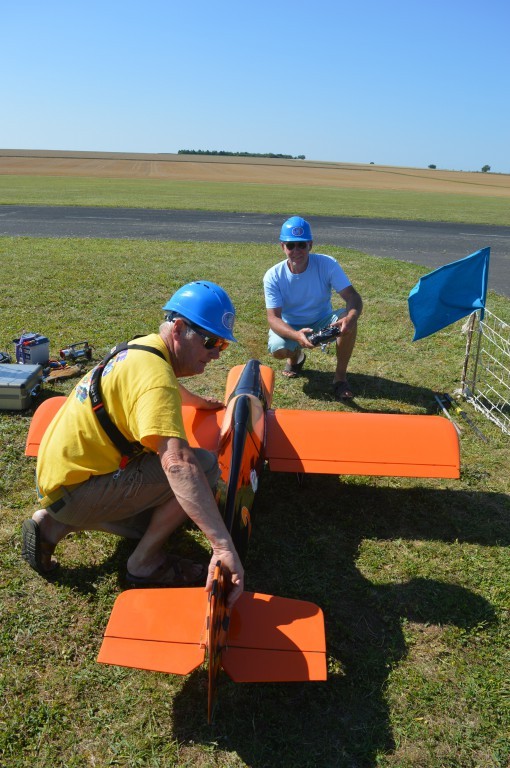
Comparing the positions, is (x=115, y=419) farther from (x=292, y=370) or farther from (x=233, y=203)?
(x=233, y=203)

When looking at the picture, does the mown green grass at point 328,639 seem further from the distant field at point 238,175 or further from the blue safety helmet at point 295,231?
the distant field at point 238,175

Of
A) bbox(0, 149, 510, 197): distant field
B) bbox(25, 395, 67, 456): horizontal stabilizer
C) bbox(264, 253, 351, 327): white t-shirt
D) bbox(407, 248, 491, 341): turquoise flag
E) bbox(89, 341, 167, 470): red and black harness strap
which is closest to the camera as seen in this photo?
bbox(89, 341, 167, 470): red and black harness strap

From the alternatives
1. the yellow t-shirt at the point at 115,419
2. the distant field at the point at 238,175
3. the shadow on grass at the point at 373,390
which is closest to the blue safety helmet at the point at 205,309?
the yellow t-shirt at the point at 115,419

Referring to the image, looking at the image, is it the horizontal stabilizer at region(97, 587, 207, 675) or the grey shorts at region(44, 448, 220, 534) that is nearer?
the horizontal stabilizer at region(97, 587, 207, 675)

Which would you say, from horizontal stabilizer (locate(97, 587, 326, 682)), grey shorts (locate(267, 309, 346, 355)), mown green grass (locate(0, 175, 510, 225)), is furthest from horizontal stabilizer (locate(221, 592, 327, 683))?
mown green grass (locate(0, 175, 510, 225))

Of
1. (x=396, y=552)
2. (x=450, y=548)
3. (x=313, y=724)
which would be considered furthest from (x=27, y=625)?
(x=450, y=548)

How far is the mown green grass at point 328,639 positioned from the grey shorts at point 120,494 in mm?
520

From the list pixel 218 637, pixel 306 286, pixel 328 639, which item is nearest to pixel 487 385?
pixel 306 286

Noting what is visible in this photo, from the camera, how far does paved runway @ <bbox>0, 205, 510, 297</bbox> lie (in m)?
17.6

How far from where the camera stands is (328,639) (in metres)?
3.46

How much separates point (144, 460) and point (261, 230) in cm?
1816

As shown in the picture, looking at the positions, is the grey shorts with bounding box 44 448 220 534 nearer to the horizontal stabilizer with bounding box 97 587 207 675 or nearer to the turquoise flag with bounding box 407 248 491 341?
the horizontal stabilizer with bounding box 97 587 207 675

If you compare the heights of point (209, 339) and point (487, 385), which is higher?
point (209, 339)

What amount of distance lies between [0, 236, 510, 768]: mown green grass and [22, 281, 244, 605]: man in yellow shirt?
0.36 m
